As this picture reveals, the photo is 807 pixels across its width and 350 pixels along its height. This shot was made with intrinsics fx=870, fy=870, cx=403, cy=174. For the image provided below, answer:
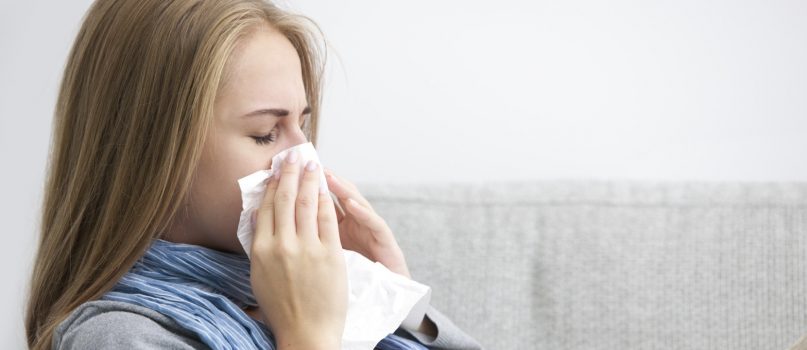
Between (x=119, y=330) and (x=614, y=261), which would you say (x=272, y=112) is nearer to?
(x=119, y=330)

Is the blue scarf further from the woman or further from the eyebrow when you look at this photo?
the eyebrow

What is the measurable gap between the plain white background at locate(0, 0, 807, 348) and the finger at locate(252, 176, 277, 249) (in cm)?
80

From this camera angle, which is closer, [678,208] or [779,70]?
[678,208]

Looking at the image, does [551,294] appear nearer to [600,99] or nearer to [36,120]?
[600,99]

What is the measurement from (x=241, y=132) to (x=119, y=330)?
29 cm

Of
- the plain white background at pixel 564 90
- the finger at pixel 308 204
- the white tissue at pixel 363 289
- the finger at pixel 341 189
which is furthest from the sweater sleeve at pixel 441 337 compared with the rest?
the plain white background at pixel 564 90

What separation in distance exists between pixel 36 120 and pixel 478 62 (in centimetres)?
108

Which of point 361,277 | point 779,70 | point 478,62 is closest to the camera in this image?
point 361,277

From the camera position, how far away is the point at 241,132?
3.62ft

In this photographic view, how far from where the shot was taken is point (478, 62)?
1853mm

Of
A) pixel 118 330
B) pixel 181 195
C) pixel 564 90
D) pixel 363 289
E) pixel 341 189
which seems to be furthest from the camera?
pixel 564 90

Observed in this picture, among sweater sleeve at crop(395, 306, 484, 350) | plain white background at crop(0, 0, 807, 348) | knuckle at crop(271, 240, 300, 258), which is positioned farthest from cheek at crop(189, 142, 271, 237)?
plain white background at crop(0, 0, 807, 348)

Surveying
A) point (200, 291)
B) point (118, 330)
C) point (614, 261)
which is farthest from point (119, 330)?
point (614, 261)

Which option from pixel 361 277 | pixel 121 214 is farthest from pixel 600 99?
pixel 121 214
